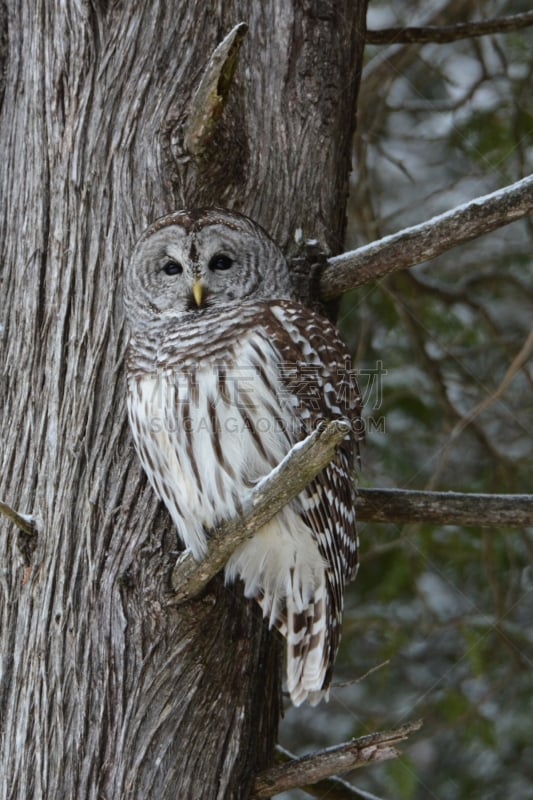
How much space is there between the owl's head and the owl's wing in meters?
0.21

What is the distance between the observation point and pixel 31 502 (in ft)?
9.03

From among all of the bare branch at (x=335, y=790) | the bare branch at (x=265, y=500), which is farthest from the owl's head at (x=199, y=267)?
the bare branch at (x=335, y=790)

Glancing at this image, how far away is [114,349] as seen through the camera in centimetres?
288

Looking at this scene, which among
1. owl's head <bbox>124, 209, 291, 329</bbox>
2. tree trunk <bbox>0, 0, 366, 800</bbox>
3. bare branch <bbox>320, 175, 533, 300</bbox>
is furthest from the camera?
owl's head <bbox>124, 209, 291, 329</bbox>

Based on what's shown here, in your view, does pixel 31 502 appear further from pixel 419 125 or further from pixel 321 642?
pixel 419 125

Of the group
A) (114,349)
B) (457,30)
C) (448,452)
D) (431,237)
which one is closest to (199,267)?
(114,349)

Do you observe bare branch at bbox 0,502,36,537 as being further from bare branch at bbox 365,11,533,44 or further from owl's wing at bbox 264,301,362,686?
bare branch at bbox 365,11,533,44

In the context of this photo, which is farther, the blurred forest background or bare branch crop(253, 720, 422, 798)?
the blurred forest background

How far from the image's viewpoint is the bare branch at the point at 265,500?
6.94 ft

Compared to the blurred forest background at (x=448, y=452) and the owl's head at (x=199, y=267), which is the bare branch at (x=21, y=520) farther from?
the blurred forest background at (x=448, y=452)

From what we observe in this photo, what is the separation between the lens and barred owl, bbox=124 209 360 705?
2748 mm

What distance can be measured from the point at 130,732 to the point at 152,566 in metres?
0.38

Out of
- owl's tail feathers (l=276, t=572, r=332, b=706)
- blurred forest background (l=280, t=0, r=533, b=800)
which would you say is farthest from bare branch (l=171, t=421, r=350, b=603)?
blurred forest background (l=280, t=0, r=533, b=800)

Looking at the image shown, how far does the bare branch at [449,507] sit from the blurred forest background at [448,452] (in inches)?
50.5
